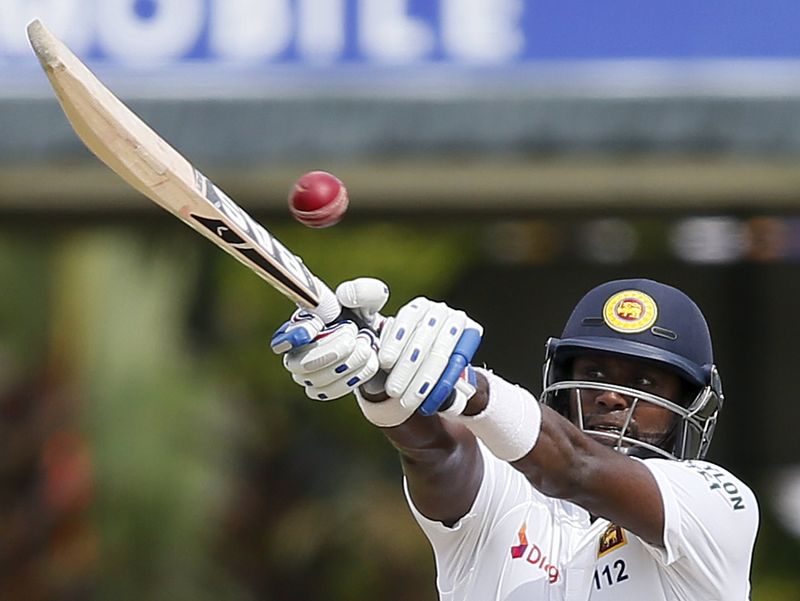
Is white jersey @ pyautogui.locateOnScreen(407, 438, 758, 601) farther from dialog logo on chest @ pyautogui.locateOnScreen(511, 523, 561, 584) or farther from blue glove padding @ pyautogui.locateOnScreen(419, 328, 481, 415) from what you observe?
blue glove padding @ pyautogui.locateOnScreen(419, 328, 481, 415)

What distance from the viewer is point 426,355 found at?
2.04m

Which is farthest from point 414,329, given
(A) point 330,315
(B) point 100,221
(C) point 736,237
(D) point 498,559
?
(C) point 736,237

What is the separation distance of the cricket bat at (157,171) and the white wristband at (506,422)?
23 cm

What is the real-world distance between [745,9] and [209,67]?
1587 millimetres

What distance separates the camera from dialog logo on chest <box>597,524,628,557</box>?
2455 mm

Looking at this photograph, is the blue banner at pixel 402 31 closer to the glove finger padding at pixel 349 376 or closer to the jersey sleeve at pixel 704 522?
the jersey sleeve at pixel 704 522

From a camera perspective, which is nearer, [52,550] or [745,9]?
[745,9]

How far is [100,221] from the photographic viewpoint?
5.86 meters

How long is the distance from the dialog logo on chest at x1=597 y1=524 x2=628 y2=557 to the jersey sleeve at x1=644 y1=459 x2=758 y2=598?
0.21ft

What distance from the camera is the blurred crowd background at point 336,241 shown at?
5.00 metres

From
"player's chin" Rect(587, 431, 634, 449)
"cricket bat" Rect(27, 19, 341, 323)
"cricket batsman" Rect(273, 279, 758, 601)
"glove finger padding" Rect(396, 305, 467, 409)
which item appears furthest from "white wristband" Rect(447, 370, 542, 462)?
"player's chin" Rect(587, 431, 634, 449)

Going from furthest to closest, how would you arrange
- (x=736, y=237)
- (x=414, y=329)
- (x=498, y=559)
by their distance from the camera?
(x=736, y=237) < (x=498, y=559) < (x=414, y=329)

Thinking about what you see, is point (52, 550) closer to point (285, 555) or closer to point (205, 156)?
point (285, 555)

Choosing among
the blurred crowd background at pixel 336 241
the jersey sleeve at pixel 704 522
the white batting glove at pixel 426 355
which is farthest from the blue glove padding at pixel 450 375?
the blurred crowd background at pixel 336 241
